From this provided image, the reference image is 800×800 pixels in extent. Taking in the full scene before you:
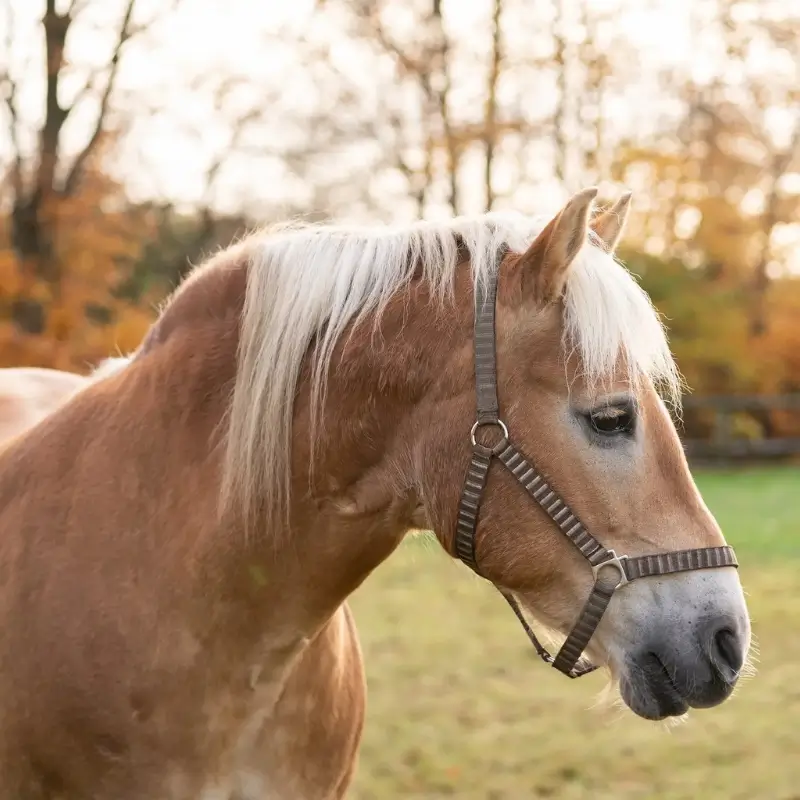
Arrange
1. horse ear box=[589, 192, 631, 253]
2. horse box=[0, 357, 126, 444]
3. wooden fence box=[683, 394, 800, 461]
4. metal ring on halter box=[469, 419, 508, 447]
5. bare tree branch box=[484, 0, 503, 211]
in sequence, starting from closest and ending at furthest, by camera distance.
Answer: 1. metal ring on halter box=[469, 419, 508, 447]
2. horse ear box=[589, 192, 631, 253]
3. horse box=[0, 357, 126, 444]
4. bare tree branch box=[484, 0, 503, 211]
5. wooden fence box=[683, 394, 800, 461]

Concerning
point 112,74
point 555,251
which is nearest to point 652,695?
point 555,251

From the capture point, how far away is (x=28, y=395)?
12.3 feet

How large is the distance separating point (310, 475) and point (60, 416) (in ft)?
2.56

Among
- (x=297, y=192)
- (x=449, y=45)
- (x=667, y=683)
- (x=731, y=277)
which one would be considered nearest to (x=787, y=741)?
(x=667, y=683)

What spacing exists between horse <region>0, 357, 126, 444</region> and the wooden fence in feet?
58.7

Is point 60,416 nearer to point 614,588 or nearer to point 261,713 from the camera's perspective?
point 261,713

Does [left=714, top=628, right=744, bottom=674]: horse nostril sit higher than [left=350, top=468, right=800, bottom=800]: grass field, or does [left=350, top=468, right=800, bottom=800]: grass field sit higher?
[left=714, top=628, right=744, bottom=674]: horse nostril

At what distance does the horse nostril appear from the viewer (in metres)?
1.76

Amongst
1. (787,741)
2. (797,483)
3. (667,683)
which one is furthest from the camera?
(797,483)

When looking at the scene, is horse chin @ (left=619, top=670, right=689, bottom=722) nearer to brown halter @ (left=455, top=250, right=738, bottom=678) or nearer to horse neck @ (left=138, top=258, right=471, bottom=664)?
brown halter @ (left=455, top=250, right=738, bottom=678)

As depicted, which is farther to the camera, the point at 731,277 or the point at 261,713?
the point at 731,277

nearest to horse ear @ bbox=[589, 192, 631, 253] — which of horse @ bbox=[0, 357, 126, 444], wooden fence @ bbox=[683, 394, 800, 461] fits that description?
horse @ bbox=[0, 357, 126, 444]

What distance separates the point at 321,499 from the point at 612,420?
0.65 m

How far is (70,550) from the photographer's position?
2145mm
